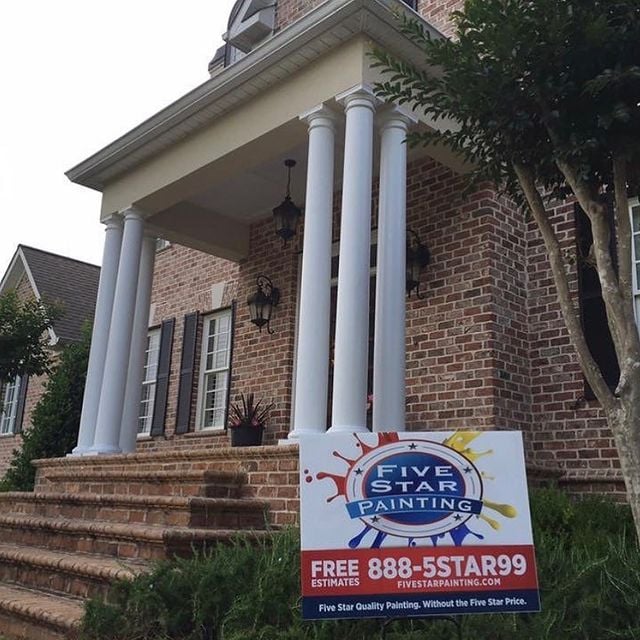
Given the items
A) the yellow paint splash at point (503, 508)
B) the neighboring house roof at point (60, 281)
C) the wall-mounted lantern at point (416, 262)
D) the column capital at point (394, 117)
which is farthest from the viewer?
the neighboring house roof at point (60, 281)

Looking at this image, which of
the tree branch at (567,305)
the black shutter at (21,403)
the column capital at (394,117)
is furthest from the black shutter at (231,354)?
the black shutter at (21,403)

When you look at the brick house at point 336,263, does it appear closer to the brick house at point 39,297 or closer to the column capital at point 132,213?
the column capital at point 132,213

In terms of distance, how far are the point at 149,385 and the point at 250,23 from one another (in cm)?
599

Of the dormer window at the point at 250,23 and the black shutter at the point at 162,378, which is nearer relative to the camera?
the black shutter at the point at 162,378

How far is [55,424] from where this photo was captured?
38.1 feet

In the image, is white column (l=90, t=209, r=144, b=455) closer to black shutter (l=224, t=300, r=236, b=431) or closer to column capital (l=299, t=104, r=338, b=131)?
black shutter (l=224, t=300, r=236, b=431)

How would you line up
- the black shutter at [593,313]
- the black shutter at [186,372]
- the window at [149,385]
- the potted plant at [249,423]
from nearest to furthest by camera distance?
the black shutter at [593,313] < the potted plant at [249,423] < the black shutter at [186,372] < the window at [149,385]

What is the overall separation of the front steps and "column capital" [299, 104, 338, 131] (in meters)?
2.98

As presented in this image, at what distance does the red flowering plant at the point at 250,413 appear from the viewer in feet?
30.3

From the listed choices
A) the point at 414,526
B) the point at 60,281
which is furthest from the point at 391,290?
the point at 60,281

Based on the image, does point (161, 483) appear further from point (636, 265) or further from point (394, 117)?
point (636, 265)

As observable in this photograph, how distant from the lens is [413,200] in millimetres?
8375


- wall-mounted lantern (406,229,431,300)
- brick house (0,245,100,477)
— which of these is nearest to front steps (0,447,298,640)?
wall-mounted lantern (406,229,431,300)

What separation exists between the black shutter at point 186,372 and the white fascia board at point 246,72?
263 centimetres
